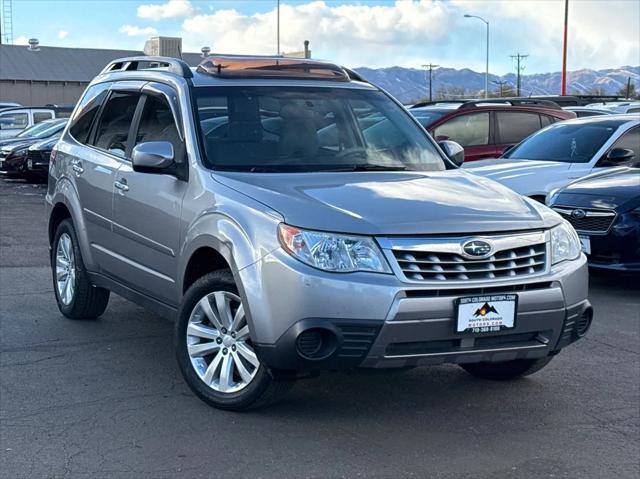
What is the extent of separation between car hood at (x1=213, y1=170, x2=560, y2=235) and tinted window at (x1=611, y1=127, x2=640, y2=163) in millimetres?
5867

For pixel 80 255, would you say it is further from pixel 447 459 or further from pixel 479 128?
pixel 479 128

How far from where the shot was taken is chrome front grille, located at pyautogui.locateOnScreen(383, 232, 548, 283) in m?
4.65

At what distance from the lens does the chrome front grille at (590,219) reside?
29.0 ft

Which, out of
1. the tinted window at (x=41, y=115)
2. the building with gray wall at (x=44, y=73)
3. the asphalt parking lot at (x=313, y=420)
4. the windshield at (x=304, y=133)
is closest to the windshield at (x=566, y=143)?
the asphalt parking lot at (x=313, y=420)

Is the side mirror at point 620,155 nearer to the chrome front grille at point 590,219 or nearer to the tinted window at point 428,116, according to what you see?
the chrome front grille at point 590,219

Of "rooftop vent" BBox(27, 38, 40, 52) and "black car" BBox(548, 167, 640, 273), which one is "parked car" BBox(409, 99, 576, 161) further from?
"rooftop vent" BBox(27, 38, 40, 52)

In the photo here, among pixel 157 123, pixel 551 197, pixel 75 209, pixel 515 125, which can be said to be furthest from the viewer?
pixel 515 125

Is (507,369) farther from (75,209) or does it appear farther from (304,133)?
(75,209)

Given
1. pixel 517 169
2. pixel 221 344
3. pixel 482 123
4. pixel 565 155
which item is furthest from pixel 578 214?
pixel 482 123

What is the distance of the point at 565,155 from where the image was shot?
1118 centimetres

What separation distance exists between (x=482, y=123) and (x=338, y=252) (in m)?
10.6

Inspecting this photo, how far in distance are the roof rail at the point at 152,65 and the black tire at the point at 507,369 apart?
2.54 m

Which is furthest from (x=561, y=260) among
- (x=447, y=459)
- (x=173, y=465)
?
(x=173, y=465)

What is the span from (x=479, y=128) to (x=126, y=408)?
10462 millimetres
